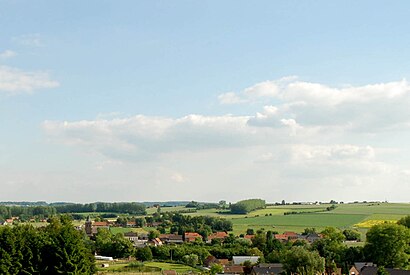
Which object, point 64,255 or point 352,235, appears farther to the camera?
point 352,235

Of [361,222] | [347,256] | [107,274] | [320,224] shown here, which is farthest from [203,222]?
[107,274]

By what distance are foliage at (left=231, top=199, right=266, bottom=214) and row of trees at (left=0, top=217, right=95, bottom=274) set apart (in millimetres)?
111135

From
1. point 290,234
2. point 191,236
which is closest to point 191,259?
point 191,236

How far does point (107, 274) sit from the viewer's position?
51938mm

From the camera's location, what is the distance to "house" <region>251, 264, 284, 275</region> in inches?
2277

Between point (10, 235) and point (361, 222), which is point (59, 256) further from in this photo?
point (361, 222)

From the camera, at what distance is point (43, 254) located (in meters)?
42.6

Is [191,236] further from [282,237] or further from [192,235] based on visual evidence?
[282,237]

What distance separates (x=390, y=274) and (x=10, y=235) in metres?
32.8

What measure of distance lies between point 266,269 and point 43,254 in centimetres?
2530

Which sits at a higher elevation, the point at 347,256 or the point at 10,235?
the point at 10,235

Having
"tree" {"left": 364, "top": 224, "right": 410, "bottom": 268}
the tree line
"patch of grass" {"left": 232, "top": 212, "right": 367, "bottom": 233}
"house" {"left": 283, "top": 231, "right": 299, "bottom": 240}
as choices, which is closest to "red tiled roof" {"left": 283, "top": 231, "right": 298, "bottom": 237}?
"house" {"left": 283, "top": 231, "right": 299, "bottom": 240}

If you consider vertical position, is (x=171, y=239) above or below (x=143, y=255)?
above

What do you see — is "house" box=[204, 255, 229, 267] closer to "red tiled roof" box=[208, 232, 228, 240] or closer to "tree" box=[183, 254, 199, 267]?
"tree" box=[183, 254, 199, 267]
